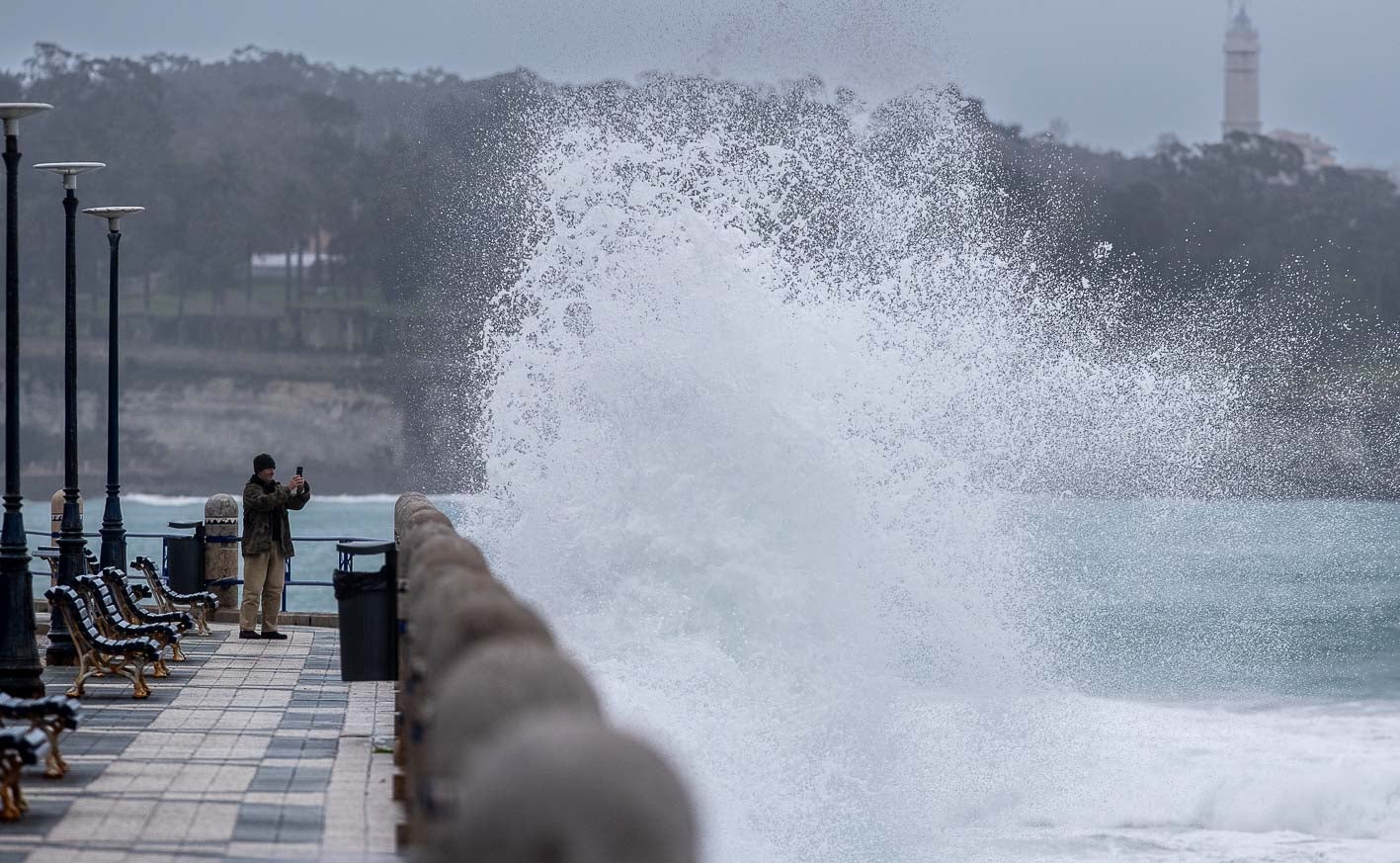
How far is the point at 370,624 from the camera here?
34.9 feet

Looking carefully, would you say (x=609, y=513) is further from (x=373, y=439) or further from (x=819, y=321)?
(x=373, y=439)

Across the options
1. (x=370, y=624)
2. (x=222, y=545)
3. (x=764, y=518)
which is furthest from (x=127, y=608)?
(x=370, y=624)

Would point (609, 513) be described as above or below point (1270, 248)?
below

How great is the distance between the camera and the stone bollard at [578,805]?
319 centimetres

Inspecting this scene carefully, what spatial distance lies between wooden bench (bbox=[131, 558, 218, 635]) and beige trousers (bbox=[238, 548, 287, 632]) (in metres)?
0.52

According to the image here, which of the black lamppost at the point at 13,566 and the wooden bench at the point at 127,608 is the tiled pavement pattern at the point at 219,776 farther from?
the wooden bench at the point at 127,608

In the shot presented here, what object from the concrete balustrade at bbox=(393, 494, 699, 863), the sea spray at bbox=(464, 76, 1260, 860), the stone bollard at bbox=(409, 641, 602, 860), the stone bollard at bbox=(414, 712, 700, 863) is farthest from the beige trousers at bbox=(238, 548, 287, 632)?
the stone bollard at bbox=(414, 712, 700, 863)

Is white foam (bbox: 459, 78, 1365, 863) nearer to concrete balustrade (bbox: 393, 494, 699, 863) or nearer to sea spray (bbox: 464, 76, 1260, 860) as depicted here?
sea spray (bbox: 464, 76, 1260, 860)

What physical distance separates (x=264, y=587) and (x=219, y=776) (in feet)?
28.8

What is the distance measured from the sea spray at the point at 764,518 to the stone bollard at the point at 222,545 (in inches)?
108

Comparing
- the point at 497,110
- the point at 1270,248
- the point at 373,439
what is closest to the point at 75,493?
the point at 497,110

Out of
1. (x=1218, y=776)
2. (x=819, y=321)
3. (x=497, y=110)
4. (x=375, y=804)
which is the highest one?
(x=497, y=110)

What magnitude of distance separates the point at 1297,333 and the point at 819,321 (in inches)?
2456

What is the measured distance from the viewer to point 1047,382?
3719cm
